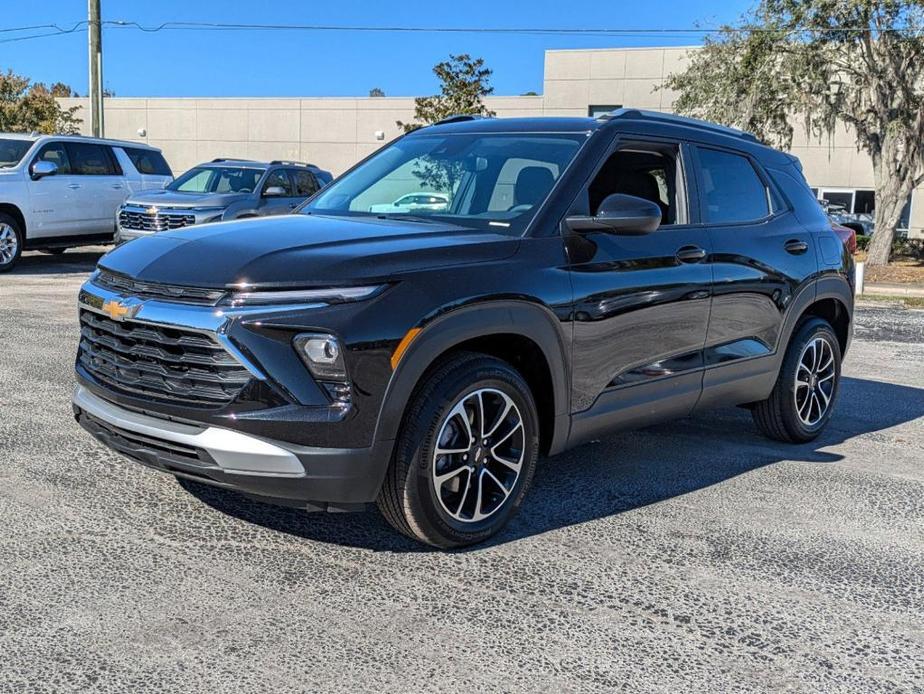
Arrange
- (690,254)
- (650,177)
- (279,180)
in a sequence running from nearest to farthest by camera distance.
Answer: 1. (690,254)
2. (650,177)
3. (279,180)

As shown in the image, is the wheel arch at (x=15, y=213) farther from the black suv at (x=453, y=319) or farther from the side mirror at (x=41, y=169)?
the black suv at (x=453, y=319)

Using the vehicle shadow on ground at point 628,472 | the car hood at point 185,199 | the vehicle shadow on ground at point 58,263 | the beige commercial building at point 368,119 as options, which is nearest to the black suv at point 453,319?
the vehicle shadow on ground at point 628,472

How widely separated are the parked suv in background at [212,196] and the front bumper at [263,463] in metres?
10.0

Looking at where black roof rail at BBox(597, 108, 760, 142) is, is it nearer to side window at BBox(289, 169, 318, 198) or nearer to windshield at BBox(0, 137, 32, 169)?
side window at BBox(289, 169, 318, 198)

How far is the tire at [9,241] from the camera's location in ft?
48.1

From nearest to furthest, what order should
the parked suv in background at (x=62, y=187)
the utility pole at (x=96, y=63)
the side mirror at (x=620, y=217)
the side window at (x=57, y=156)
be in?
the side mirror at (x=620, y=217)
the parked suv in background at (x=62, y=187)
the side window at (x=57, y=156)
the utility pole at (x=96, y=63)

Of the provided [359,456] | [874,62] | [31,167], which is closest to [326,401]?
[359,456]

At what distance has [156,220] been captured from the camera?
1455 centimetres

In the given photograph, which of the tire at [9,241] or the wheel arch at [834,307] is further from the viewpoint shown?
the tire at [9,241]

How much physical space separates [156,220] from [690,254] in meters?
11.3

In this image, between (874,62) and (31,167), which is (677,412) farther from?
(874,62)

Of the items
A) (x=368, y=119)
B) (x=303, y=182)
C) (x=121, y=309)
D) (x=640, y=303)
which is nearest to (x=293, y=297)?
(x=121, y=309)

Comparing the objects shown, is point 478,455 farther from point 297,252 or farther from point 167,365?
point 167,365

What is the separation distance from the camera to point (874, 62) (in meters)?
21.5
